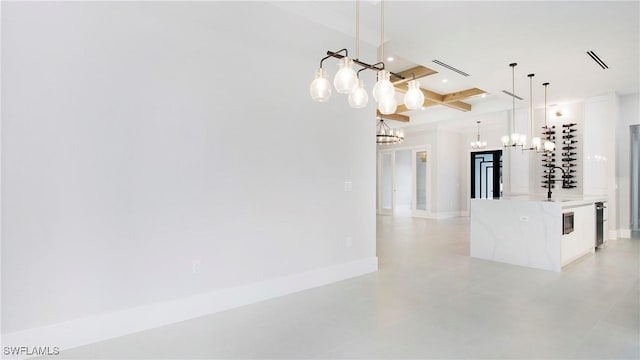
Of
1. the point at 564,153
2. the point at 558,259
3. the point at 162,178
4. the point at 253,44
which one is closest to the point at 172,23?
the point at 253,44

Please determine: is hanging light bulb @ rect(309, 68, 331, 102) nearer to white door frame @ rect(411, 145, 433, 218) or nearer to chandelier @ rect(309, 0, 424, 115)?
chandelier @ rect(309, 0, 424, 115)

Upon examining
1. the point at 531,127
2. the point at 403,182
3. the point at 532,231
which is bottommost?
the point at 532,231

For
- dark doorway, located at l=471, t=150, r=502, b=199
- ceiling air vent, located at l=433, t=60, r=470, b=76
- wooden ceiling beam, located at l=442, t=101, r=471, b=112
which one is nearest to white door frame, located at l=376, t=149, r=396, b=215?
dark doorway, located at l=471, t=150, r=502, b=199

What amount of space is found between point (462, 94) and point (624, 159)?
3.60 meters

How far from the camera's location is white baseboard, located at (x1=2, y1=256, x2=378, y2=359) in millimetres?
2285

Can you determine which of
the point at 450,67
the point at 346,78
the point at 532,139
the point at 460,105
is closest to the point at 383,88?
the point at 346,78

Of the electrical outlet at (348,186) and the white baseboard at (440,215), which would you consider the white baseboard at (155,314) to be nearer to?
the electrical outlet at (348,186)

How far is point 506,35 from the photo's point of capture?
4.12m

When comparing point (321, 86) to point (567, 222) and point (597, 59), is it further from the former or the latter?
point (597, 59)

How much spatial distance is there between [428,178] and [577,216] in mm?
5676

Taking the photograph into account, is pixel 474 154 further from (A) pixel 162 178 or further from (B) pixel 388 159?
(A) pixel 162 178

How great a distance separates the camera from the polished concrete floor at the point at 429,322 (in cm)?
227

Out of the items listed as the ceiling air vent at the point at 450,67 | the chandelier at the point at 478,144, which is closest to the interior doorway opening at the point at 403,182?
the chandelier at the point at 478,144

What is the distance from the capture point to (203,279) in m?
2.92
